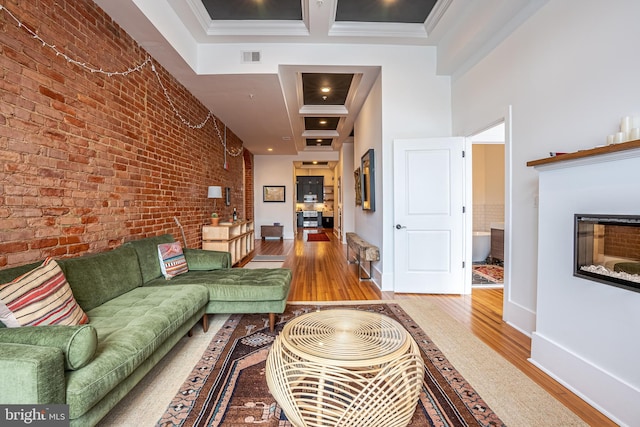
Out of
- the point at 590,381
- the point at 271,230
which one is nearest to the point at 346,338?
the point at 590,381

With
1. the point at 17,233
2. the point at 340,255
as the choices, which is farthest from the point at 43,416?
the point at 340,255

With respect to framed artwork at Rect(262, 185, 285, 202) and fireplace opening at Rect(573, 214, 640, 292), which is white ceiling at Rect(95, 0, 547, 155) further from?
framed artwork at Rect(262, 185, 285, 202)

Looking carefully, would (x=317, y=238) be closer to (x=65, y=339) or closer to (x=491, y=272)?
(x=491, y=272)

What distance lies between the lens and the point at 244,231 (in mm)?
6227

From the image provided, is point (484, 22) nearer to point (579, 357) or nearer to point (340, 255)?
point (579, 357)

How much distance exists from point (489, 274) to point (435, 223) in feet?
5.87

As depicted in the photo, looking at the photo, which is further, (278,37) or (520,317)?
(278,37)

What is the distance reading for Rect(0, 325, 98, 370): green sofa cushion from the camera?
4.18ft

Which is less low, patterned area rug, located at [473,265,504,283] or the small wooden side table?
the small wooden side table

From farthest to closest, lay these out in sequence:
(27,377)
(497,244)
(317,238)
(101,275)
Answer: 1. (317,238)
2. (497,244)
3. (101,275)
4. (27,377)

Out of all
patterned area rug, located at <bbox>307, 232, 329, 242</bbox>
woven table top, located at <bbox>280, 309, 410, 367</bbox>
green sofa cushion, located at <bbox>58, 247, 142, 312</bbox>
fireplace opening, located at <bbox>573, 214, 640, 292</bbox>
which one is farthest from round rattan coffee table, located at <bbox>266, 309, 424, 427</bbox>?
patterned area rug, located at <bbox>307, 232, 329, 242</bbox>

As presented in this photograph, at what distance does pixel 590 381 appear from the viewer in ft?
5.63

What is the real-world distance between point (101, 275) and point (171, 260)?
0.89 m

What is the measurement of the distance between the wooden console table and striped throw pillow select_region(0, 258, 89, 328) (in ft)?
10.1
